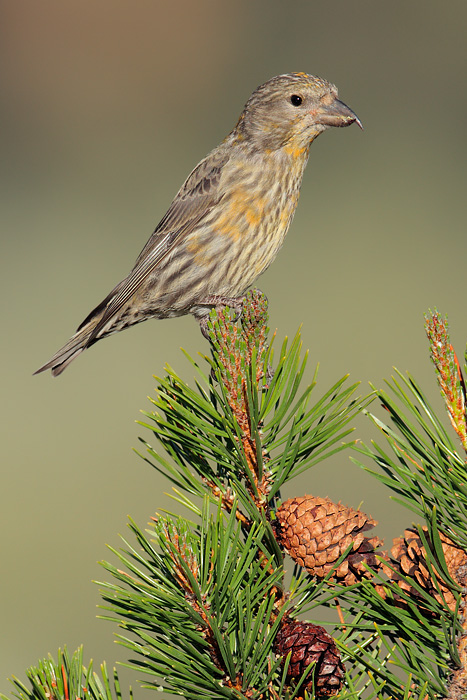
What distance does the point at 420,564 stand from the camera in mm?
1549

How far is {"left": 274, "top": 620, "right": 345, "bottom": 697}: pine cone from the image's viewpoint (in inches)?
59.2

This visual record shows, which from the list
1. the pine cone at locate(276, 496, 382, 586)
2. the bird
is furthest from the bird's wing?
the pine cone at locate(276, 496, 382, 586)

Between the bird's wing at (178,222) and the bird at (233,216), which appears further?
the bird's wing at (178,222)

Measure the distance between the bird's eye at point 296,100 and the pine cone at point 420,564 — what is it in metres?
3.06

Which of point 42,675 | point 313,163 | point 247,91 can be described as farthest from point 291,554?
point 247,91

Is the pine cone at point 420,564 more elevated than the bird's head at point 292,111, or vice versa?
the bird's head at point 292,111

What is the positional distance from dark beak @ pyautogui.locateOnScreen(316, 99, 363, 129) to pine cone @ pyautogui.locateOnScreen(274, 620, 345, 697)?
2976mm

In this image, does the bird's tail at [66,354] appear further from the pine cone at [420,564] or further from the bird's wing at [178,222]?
the pine cone at [420,564]

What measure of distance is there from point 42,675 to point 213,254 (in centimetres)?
287

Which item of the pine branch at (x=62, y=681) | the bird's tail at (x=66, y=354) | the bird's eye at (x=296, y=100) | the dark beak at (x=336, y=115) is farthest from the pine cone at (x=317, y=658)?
the bird's eye at (x=296, y=100)

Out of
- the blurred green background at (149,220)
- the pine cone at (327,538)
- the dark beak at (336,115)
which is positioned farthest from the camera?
the blurred green background at (149,220)

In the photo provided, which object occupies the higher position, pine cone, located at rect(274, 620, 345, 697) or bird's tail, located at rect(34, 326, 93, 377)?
bird's tail, located at rect(34, 326, 93, 377)

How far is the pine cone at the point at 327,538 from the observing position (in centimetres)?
163

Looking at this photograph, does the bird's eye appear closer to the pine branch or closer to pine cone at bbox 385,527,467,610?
pine cone at bbox 385,527,467,610
